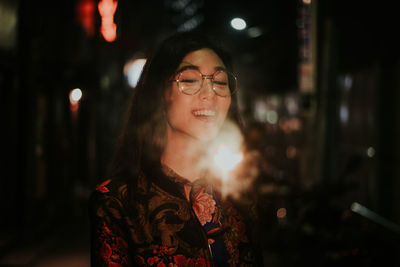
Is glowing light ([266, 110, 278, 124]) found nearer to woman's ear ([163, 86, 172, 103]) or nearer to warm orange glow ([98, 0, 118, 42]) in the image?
warm orange glow ([98, 0, 118, 42])

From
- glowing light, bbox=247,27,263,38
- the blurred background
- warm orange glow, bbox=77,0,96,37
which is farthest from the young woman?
glowing light, bbox=247,27,263,38

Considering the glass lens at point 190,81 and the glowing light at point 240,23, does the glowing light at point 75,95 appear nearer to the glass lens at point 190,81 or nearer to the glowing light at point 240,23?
the glowing light at point 240,23

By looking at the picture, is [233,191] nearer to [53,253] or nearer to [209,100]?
[209,100]

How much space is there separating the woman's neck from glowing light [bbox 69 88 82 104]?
11836mm

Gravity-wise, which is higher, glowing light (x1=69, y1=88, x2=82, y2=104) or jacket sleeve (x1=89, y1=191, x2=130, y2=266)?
glowing light (x1=69, y1=88, x2=82, y2=104)

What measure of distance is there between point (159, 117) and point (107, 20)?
24.7 ft

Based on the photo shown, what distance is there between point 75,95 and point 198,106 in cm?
1278

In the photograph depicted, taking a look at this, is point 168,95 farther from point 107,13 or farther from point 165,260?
point 107,13

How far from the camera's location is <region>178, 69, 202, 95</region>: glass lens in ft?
6.37

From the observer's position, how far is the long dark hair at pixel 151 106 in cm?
201

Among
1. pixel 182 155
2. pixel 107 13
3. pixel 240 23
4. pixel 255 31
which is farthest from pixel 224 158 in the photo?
pixel 255 31

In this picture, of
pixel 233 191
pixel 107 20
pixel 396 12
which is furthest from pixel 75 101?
pixel 233 191

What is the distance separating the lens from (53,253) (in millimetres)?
7727

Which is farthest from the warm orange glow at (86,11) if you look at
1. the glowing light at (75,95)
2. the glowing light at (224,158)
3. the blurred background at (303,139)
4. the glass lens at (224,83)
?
the glass lens at (224,83)
